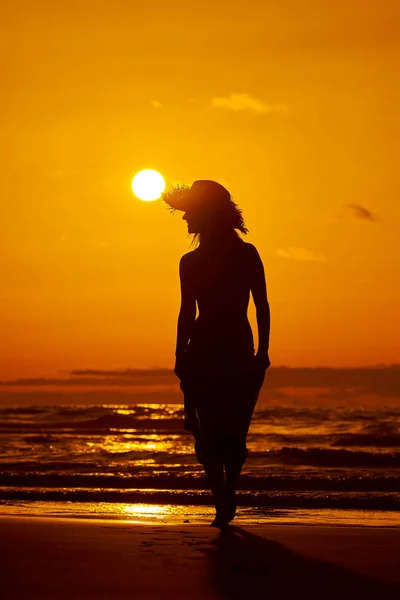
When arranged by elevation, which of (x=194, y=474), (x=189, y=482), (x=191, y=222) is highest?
(x=194, y=474)

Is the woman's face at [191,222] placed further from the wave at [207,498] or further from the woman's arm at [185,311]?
the wave at [207,498]

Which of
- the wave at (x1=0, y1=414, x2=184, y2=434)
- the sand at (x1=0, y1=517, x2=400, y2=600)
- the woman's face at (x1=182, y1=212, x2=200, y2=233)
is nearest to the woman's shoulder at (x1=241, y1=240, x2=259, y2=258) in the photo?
the woman's face at (x1=182, y1=212, x2=200, y2=233)

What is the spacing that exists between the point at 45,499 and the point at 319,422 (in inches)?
866

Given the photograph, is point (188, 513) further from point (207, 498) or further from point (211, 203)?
point (211, 203)

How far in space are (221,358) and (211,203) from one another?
1.12m

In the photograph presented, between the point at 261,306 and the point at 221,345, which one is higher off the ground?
the point at 261,306

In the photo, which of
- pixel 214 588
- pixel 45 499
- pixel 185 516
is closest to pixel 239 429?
pixel 214 588

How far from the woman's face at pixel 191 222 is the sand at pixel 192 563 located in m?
2.13

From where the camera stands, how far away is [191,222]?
22.5ft

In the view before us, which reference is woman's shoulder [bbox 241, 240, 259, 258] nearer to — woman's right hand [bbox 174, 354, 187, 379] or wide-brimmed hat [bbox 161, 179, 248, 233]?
wide-brimmed hat [bbox 161, 179, 248, 233]

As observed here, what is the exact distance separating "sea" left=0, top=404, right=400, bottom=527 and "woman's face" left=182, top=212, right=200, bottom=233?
8.75 feet

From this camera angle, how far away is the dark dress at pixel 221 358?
652cm

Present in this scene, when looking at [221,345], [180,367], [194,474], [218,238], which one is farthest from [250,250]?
[194,474]

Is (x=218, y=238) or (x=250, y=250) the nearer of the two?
(x=250, y=250)
